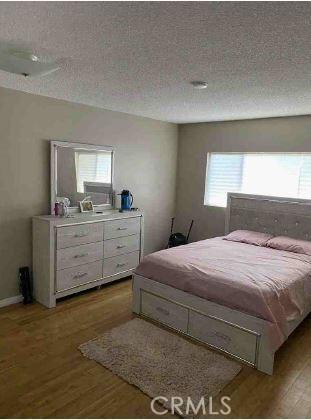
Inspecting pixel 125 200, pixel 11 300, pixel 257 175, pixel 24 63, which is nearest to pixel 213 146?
pixel 257 175

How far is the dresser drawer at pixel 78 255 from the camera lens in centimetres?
341

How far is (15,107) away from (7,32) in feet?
5.24

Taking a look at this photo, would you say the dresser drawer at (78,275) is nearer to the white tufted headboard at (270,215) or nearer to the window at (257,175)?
the white tufted headboard at (270,215)

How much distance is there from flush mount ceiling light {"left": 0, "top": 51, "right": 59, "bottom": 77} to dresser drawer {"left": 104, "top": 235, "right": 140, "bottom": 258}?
221 cm

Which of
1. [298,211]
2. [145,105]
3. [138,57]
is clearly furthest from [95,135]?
[298,211]

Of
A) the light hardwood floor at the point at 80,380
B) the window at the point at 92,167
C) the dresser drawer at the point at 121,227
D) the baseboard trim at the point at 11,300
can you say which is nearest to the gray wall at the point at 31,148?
the baseboard trim at the point at 11,300

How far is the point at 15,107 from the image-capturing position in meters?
3.26

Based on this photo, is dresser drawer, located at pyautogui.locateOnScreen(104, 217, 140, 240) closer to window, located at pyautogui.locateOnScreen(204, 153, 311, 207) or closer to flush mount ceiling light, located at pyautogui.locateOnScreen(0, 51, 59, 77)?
window, located at pyautogui.locateOnScreen(204, 153, 311, 207)

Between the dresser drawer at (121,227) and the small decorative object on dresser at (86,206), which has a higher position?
the small decorative object on dresser at (86,206)

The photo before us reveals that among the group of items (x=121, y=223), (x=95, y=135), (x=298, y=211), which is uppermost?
(x=95, y=135)

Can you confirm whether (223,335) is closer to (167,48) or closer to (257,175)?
(167,48)

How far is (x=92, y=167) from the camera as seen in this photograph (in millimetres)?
4090

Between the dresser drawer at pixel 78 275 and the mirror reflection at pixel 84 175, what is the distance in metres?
0.82

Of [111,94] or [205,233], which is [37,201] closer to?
[111,94]
